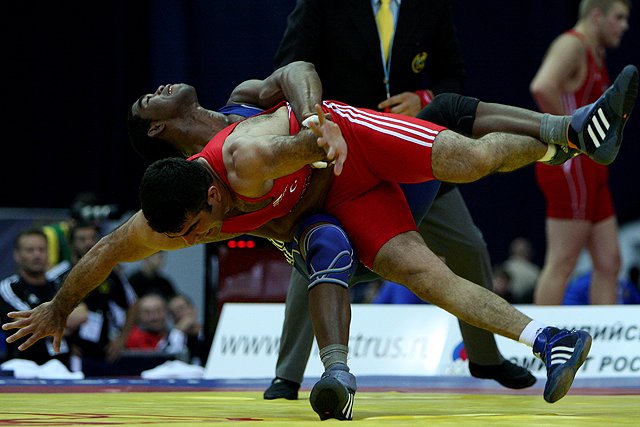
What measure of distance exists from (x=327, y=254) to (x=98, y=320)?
172 inches

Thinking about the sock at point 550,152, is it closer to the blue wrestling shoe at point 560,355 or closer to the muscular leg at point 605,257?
the blue wrestling shoe at point 560,355

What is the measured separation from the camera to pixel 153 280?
29.4 feet

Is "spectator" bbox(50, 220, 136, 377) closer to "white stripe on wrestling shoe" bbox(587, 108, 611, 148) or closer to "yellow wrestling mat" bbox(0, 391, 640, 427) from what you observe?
"yellow wrestling mat" bbox(0, 391, 640, 427)

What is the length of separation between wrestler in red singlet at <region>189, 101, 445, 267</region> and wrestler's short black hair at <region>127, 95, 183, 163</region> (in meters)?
0.52

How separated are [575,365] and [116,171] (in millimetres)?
7329

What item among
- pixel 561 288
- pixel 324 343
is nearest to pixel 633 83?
pixel 324 343

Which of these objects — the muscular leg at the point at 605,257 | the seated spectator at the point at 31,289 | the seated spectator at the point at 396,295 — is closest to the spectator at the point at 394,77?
the muscular leg at the point at 605,257

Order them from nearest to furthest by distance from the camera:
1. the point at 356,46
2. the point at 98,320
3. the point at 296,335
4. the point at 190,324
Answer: the point at 296,335
the point at 356,46
the point at 98,320
the point at 190,324

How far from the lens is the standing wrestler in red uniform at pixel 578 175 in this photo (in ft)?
20.3

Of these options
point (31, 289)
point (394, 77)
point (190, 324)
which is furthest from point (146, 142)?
point (190, 324)

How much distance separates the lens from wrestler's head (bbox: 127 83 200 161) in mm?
4090

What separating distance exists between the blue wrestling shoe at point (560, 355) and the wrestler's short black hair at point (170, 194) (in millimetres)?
1077

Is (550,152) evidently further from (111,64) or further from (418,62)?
(111,64)

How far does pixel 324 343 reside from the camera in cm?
348
